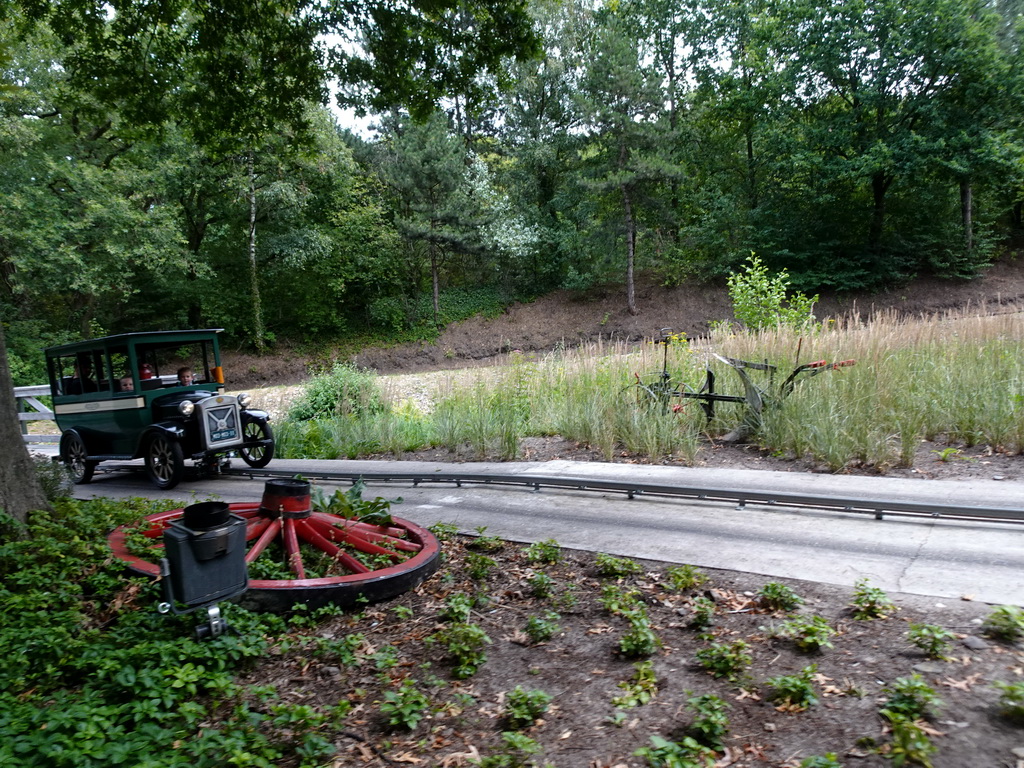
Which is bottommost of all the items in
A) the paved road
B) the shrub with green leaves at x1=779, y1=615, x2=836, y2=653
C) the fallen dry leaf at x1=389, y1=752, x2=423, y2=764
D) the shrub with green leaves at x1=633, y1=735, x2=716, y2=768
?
the fallen dry leaf at x1=389, y1=752, x2=423, y2=764

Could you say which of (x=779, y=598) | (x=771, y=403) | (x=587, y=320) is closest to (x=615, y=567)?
(x=779, y=598)

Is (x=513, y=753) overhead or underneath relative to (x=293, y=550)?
underneath

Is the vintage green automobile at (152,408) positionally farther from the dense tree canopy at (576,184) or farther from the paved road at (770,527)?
the dense tree canopy at (576,184)

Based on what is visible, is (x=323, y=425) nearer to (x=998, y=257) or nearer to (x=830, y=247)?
(x=830, y=247)

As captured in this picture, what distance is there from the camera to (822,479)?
623 centimetres

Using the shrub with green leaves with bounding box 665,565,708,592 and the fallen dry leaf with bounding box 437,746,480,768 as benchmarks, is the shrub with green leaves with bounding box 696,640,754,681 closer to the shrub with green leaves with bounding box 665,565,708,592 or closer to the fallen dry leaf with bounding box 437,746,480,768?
the shrub with green leaves with bounding box 665,565,708,592

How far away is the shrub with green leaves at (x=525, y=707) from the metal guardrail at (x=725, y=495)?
3.30 metres

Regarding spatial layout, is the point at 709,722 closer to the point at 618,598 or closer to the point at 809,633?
the point at 809,633

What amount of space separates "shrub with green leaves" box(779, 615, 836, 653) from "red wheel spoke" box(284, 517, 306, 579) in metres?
2.90

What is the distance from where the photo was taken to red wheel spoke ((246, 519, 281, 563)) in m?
4.22

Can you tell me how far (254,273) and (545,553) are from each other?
26.1 metres

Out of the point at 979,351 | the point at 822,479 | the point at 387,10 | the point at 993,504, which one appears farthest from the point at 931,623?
the point at 387,10

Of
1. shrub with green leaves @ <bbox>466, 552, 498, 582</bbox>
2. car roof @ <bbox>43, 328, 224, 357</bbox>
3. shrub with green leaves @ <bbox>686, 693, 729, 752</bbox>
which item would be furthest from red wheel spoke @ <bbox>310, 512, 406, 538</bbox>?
car roof @ <bbox>43, 328, 224, 357</bbox>

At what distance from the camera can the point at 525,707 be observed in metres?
2.78
